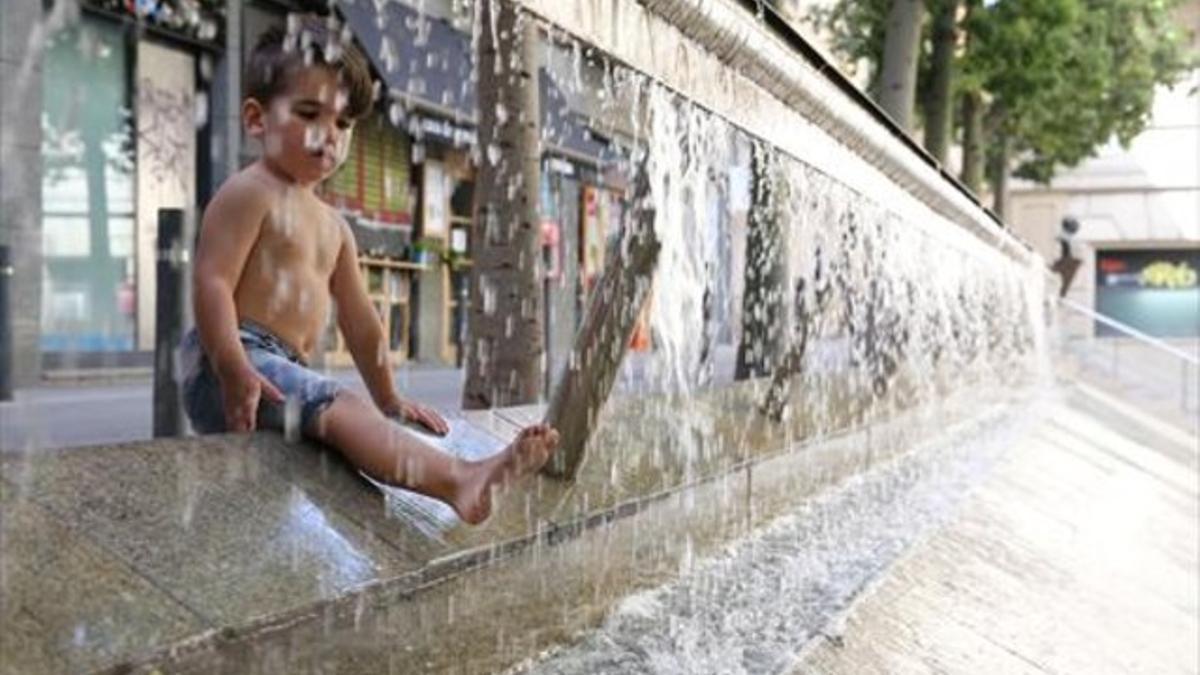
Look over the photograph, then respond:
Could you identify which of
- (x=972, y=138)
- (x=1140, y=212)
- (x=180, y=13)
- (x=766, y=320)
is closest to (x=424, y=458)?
(x=766, y=320)

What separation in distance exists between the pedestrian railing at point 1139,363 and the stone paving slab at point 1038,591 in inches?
490

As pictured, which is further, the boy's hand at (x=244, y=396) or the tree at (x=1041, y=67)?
the tree at (x=1041, y=67)

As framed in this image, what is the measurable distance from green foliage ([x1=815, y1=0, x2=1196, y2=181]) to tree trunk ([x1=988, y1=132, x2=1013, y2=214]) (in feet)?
1.19

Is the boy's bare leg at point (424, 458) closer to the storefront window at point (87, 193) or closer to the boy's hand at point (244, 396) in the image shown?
the boy's hand at point (244, 396)

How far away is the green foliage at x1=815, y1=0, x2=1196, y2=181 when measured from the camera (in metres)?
16.5

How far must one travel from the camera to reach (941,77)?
15047mm

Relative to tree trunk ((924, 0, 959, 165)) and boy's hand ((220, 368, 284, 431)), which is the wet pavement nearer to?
boy's hand ((220, 368, 284, 431))

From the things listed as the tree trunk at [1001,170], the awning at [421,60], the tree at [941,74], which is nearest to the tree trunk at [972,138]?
the tree at [941,74]

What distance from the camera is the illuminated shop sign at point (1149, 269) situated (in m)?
46.3

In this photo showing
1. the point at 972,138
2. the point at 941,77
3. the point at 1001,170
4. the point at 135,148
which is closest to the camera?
the point at 135,148

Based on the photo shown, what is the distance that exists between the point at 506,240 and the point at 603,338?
1.77 metres

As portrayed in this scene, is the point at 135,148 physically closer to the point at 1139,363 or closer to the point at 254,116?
the point at 254,116

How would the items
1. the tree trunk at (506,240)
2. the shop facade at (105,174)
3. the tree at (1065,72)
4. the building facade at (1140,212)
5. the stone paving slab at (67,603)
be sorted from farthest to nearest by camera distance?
the building facade at (1140,212), the tree at (1065,72), the shop facade at (105,174), the tree trunk at (506,240), the stone paving slab at (67,603)

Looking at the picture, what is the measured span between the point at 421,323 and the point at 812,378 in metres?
10.2
